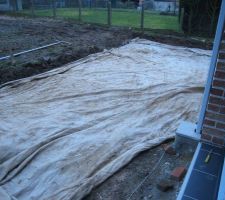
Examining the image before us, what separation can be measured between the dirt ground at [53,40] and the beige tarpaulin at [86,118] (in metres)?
0.45

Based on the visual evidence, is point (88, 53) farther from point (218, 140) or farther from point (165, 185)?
point (165, 185)

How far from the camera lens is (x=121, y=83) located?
4.58 metres

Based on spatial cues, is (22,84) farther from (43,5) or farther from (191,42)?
(43,5)

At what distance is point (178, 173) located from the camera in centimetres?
247

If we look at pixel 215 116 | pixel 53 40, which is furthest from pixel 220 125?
pixel 53 40

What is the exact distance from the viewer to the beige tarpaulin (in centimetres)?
249

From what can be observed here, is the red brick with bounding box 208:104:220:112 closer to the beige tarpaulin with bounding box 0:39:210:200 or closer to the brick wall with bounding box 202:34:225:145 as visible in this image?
the brick wall with bounding box 202:34:225:145

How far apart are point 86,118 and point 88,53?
3059 millimetres

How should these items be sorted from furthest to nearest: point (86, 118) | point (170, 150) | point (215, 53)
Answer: point (86, 118)
point (170, 150)
point (215, 53)

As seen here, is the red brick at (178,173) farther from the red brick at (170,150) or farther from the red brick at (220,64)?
the red brick at (220,64)

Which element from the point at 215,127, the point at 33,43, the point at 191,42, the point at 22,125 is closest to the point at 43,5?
the point at 33,43

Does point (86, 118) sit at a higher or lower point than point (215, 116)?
lower

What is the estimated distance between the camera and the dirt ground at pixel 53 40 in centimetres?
516

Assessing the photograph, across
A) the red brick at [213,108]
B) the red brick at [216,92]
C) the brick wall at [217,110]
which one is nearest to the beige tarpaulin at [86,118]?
the brick wall at [217,110]
